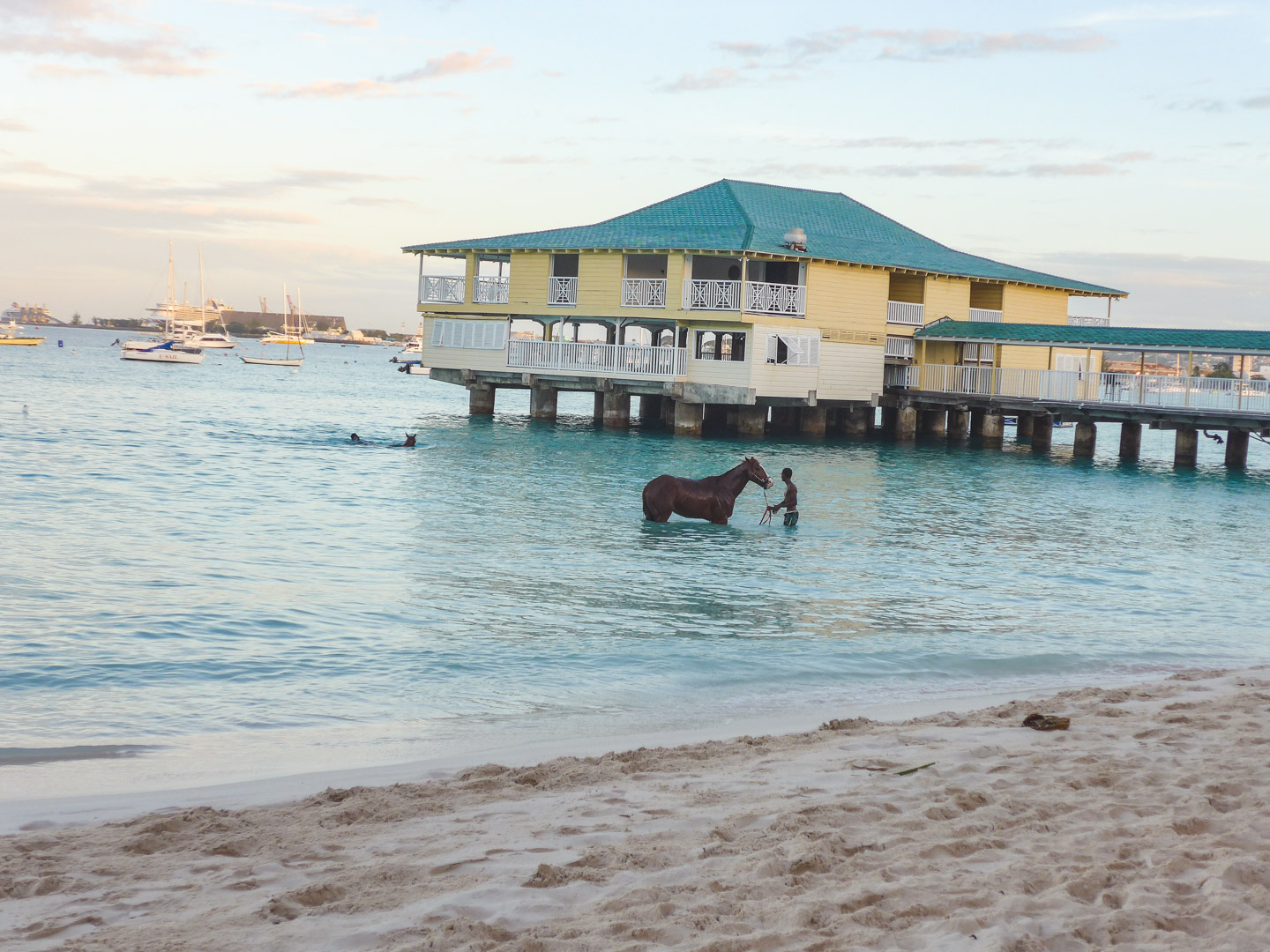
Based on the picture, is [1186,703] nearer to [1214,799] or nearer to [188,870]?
[1214,799]

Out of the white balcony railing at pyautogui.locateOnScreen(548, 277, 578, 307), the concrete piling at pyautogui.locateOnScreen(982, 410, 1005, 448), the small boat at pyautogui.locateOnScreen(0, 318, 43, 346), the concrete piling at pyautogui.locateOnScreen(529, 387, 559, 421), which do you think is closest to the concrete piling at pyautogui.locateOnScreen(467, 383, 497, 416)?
the concrete piling at pyautogui.locateOnScreen(529, 387, 559, 421)

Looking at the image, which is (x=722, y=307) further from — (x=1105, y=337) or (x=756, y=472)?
(x=756, y=472)

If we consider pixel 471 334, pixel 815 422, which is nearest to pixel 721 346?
pixel 815 422

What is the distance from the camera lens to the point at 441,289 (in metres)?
52.7

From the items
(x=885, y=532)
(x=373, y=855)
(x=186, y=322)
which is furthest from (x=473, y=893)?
(x=186, y=322)

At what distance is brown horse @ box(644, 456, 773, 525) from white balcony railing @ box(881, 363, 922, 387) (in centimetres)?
2947

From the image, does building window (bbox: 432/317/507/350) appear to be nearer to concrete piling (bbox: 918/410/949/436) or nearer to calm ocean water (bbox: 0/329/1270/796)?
calm ocean water (bbox: 0/329/1270/796)

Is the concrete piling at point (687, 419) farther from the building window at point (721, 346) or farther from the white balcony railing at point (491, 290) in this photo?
the white balcony railing at point (491, 290)

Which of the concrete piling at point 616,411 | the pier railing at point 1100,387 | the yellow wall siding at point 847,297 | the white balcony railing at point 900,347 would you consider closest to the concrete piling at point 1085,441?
the pier railing at point 1100,387

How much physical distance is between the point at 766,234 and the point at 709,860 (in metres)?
43.4

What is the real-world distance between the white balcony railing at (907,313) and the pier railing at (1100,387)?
211 cm

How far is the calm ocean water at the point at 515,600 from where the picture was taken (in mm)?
9852

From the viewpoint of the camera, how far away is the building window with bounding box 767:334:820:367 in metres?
45.8

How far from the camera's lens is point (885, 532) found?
917 inches
